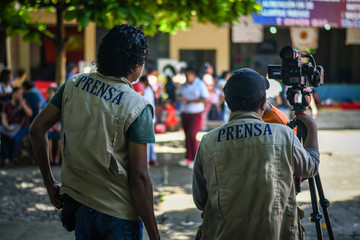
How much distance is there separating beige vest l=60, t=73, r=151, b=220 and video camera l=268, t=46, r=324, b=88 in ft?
4.15

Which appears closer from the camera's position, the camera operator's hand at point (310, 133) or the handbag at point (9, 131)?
the camera operator's hand at point (310, 133)

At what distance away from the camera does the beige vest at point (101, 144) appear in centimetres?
236

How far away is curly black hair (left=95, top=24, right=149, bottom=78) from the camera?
2451 mm

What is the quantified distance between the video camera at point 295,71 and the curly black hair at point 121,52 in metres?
1.15

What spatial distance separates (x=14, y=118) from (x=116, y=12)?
11.6 ft

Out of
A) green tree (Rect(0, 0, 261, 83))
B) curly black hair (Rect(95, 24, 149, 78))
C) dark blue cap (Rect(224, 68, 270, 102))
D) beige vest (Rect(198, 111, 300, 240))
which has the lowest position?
beige vest (Rect(198, 111, 300, 240))

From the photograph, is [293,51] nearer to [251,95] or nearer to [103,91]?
[251,95]

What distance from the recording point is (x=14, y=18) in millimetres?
6031

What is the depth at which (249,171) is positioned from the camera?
2379 mm

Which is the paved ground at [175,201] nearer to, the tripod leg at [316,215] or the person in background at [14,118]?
the person in background at [14,118]

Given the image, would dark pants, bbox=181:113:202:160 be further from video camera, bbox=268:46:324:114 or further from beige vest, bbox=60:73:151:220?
beige vest, bbox=60:73:151:220

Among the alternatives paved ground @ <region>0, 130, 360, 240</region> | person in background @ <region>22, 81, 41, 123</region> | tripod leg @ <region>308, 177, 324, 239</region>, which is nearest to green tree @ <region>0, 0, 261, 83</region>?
person in background @ <region>22, 81, 41, 123</region>

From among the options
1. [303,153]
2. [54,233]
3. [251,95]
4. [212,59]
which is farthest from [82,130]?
[212,59]

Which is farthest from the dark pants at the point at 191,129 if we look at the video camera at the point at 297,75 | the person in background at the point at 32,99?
the video camera at the point at 297,75
